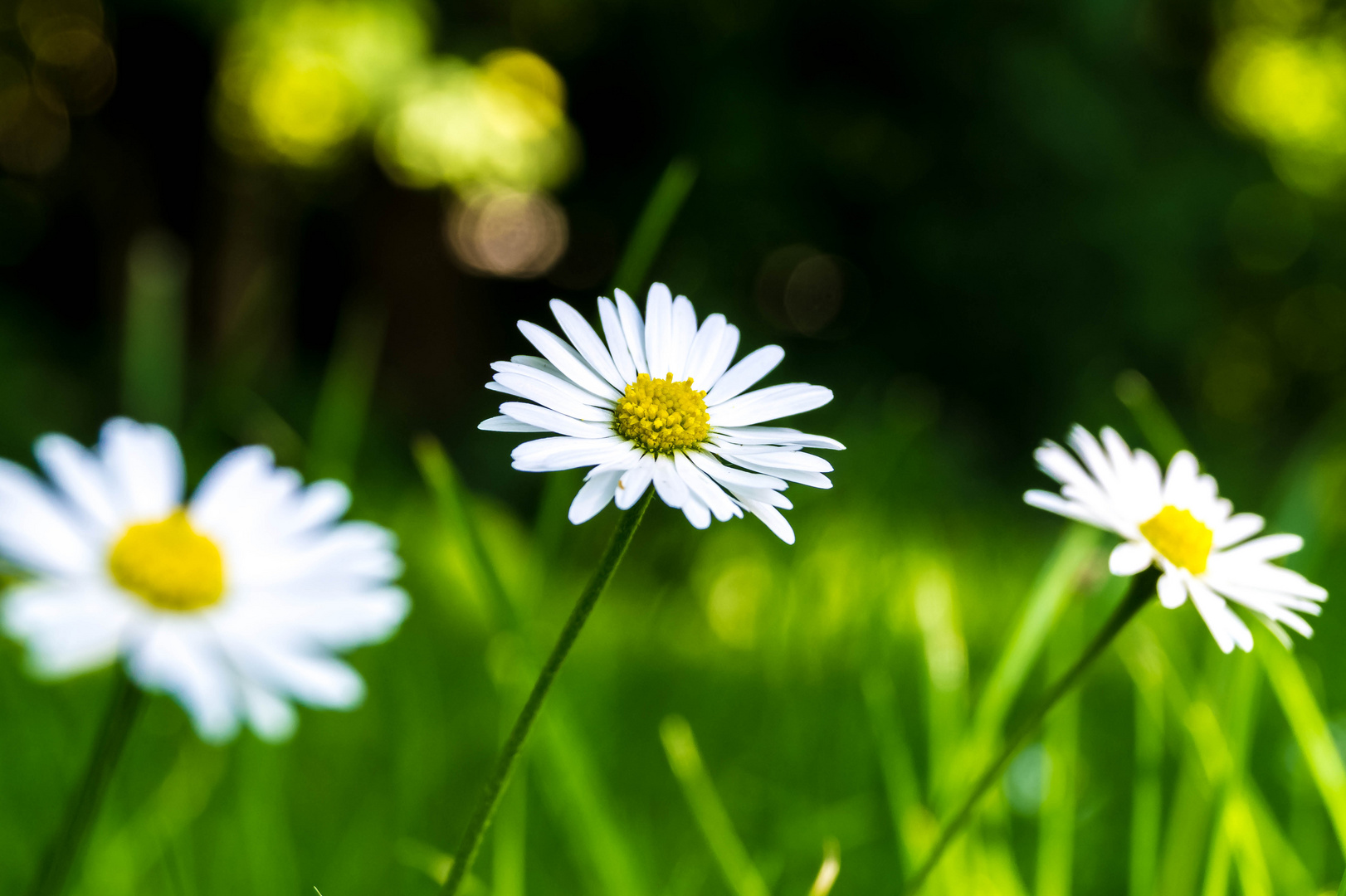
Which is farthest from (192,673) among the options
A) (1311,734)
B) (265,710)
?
(1311,734)

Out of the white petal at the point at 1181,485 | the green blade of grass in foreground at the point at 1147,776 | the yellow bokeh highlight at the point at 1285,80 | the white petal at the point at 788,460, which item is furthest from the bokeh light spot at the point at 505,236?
the white petal at the point at 788,460

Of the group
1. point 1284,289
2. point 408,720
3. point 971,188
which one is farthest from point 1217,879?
point 1284,289

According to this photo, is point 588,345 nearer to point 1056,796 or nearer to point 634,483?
point 634,483

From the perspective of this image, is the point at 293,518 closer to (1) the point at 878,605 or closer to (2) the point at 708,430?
(2) the point at 708,430

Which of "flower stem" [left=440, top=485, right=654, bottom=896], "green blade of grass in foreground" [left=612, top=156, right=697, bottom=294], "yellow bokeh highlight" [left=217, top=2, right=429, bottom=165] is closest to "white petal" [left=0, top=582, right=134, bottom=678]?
"flower stem" [left=440, top=485, right=654, bottom=896]

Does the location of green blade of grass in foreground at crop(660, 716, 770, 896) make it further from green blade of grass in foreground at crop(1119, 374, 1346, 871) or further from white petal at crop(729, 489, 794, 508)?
green blade of grass in foreground at crop(1119, 374, 1346, 871)
